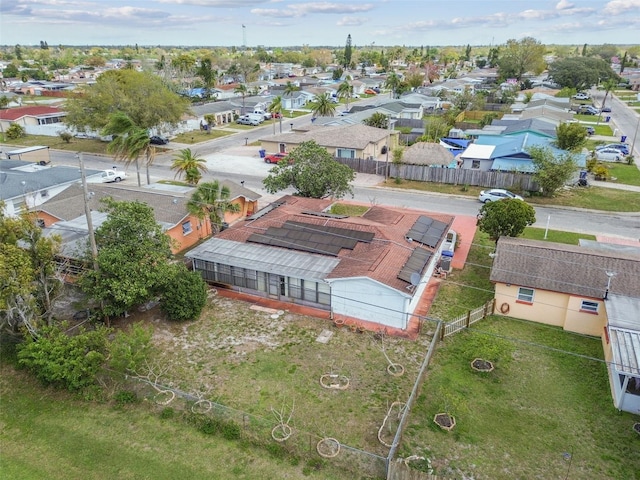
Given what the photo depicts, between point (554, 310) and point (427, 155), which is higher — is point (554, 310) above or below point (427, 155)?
below

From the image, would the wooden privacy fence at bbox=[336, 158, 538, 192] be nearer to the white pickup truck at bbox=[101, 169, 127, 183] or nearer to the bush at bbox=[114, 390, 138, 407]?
the white pickup truck at bbox=[101, 169, 127, 183]

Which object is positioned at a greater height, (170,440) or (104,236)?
(104,236)

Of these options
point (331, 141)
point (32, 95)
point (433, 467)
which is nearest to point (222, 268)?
point (433, 467)

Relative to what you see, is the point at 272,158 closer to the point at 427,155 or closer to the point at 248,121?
the point at 427,155

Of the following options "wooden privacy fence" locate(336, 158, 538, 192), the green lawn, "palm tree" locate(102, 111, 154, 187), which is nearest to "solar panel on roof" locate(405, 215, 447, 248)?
the green lawn

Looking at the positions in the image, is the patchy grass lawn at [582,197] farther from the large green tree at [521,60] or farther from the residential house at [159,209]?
the large green tree at [521,60]

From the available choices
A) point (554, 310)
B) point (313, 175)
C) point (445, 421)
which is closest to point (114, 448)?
point (445, 421)

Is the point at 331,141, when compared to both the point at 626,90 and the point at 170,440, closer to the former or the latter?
the point at 170,440
